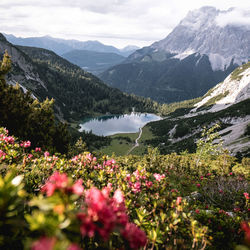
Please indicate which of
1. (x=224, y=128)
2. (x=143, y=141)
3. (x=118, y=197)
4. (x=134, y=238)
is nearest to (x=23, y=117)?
(x=118, y=197)

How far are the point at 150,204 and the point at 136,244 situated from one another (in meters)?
3.04

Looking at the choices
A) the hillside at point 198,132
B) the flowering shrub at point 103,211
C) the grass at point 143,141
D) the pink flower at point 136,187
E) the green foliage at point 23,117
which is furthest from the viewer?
the grass at point 143,141

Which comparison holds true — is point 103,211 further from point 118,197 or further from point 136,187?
point 136,187

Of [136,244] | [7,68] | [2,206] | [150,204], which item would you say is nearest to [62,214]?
[2,206]

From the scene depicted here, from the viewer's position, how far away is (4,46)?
194625mm

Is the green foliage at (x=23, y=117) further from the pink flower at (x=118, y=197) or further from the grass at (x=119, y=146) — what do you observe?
the grass at (x=119, y=146)

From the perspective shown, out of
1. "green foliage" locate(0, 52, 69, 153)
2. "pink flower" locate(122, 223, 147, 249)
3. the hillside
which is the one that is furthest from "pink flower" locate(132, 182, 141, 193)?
the hillside

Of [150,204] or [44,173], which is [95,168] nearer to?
[44,173]

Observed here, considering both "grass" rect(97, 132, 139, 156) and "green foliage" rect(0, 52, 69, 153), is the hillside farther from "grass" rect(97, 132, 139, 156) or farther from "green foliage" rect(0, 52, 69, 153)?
"green foliage" rect(0, 52, 69, 153)

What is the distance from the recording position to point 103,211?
2.23m

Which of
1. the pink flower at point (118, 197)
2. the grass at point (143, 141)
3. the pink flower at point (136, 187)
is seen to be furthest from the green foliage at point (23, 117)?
the grass at point (143, 141)

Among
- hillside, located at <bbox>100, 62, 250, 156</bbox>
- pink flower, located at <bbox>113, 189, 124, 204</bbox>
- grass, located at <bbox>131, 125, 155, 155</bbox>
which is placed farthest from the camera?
grass, located at <bbox>131, 125, 155, 155</bbox>

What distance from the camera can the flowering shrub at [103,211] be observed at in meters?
2.10

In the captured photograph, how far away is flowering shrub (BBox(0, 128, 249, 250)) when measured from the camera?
2.10m
